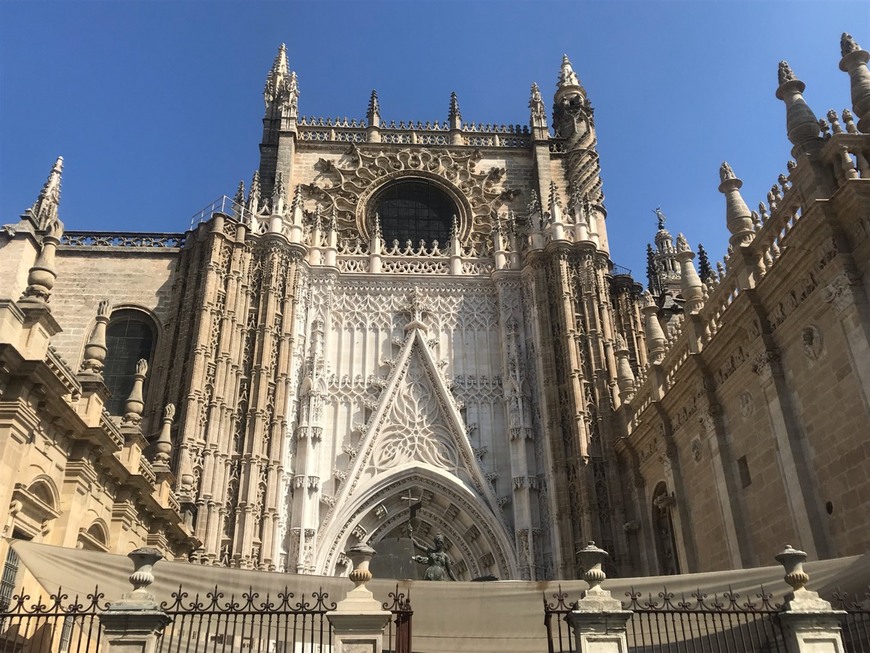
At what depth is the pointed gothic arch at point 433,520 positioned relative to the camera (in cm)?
2095

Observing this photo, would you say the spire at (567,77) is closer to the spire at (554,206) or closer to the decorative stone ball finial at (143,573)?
the spire at (554,206)

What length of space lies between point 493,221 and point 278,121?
8915 mm

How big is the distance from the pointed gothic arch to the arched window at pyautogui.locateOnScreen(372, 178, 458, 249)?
9.04 metres

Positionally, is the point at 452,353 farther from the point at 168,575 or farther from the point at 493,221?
the point at 168,575

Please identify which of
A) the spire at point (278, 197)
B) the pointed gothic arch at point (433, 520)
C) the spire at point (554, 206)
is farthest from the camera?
the spire at point (554, 206)

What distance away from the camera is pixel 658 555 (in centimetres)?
1858

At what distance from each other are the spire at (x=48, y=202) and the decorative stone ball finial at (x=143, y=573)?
1472 cm

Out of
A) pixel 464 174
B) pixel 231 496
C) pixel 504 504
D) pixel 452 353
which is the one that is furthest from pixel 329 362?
pixel 464 174

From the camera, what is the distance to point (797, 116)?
1287 centimetres

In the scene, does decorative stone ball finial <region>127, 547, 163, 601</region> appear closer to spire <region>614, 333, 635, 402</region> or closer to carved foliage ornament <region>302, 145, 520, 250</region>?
spire <region>614, 333, 635, 402</region>

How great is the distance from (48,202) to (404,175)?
461 inches

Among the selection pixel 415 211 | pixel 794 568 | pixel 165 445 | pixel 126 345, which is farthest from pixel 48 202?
pixel 794 568

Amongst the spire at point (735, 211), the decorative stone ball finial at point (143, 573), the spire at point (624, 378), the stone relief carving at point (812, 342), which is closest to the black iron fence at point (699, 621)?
the stone relief carving at point (812, 342)

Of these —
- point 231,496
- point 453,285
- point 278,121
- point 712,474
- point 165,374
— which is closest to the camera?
point 712,474
